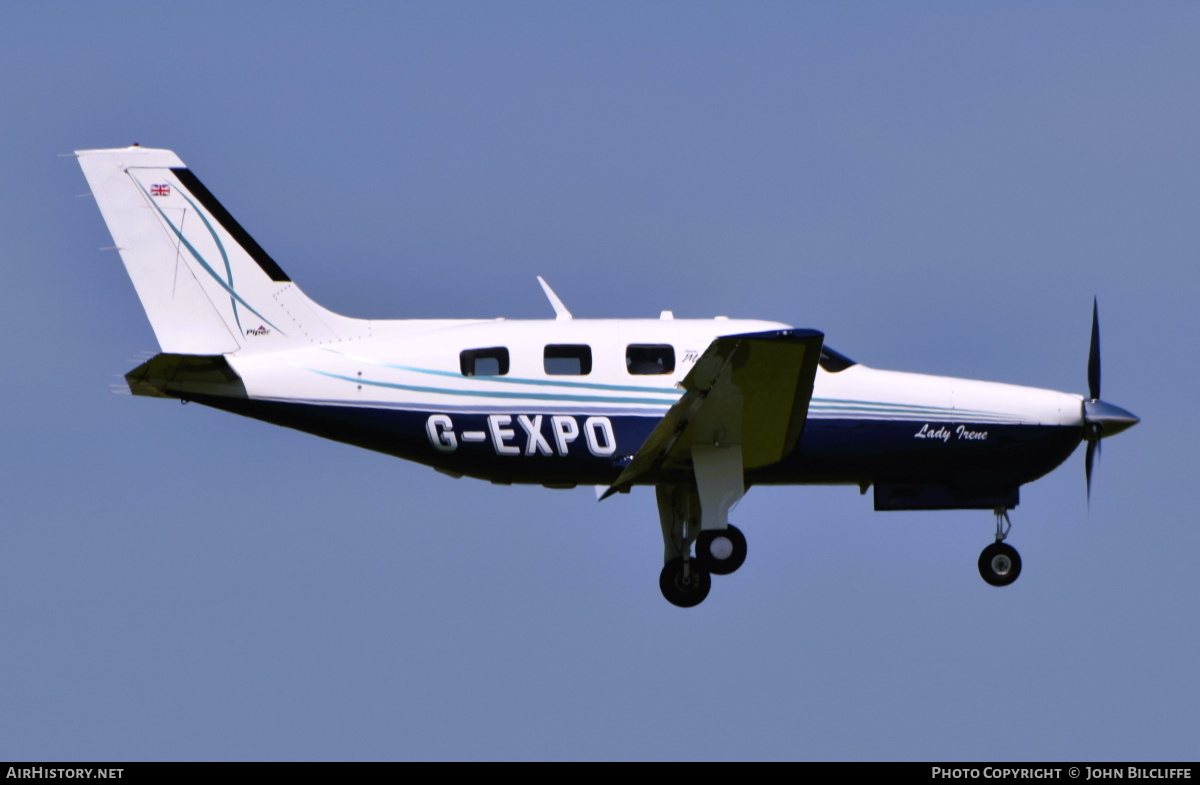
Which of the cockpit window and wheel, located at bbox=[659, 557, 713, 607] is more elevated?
the cockpit window

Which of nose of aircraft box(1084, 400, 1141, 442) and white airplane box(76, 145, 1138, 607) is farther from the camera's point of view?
nose of aircraft box(1084, 400, 1141, 442)

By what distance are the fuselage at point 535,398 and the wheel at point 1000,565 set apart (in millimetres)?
1987

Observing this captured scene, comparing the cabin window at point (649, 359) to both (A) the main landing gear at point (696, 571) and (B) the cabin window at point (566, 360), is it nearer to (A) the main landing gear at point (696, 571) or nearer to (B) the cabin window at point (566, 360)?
(B) the cabin window at point (566, 360)

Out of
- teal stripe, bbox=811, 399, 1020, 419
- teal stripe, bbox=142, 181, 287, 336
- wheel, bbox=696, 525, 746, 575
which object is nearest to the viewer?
wheel, bbox=696, 525, 746, 575

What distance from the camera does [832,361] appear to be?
2291 centimetres

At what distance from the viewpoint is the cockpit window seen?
22.9 metres

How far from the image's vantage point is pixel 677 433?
71.1ft

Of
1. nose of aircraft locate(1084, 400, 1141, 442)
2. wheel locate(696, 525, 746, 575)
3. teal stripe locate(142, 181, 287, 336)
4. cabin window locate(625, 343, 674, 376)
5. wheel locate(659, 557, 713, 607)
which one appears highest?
teal stripe locate(142, 181, 287, 336)

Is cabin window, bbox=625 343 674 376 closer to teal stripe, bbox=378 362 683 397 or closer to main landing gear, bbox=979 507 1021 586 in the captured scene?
teal stripe, bbox=378 362 683 397

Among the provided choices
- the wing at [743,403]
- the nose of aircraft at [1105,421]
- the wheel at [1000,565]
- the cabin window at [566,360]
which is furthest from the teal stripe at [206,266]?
the nose of aircraft at [1105,421]

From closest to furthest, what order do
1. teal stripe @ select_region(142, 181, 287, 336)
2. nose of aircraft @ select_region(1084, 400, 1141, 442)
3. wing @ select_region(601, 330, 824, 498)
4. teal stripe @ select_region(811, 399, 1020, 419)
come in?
1. wing @ select_region(601, 330, 824, 498)
2. teal stripe @ select_region(811, 399, 1020, 419)
3. teal stripe @ select_region(142, 181, 287, 336)
4. nose of aircraft @ select_region(1084, 400, 1141, 442)

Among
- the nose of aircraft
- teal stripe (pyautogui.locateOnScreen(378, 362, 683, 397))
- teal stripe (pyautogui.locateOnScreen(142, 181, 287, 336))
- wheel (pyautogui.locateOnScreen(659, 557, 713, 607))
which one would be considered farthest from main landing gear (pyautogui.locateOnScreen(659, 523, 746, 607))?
teal stripe (pyautogui.locateOnScreen(142, 181, 287, 336))

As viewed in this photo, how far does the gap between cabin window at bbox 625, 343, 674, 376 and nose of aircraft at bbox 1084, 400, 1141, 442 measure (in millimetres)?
6005

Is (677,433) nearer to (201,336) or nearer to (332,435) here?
(332,435)
